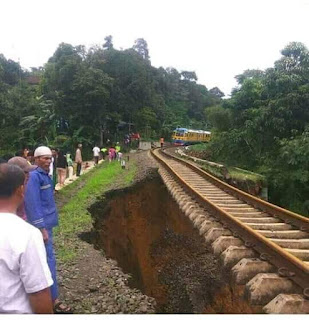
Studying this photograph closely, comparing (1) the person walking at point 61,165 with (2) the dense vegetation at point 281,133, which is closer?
(1) the person walking at point 61,165

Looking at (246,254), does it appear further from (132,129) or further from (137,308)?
Result: (132,129)

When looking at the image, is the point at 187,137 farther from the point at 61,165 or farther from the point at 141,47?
the point at 61,165

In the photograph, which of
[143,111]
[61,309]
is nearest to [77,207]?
[61,309]

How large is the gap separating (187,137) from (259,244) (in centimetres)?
3814

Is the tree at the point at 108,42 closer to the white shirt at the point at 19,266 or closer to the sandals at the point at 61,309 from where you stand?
the sandals at the point at 61,309

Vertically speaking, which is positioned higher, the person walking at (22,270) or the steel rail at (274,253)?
the person walking at (22,270)

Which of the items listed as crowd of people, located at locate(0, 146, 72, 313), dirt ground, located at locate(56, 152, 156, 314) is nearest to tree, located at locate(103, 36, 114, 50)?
dirt ground, located at locate(56, 152, 156, 314)

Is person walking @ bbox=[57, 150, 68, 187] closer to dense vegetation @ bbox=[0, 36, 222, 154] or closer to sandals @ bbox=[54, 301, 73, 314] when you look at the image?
sandals @ bbox=[54, 301, 73, 314]

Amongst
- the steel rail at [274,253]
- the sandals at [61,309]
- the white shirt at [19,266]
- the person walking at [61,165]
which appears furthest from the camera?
the person walking at [61,165]

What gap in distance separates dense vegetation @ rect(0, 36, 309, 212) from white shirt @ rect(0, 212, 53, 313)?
13.4 metres

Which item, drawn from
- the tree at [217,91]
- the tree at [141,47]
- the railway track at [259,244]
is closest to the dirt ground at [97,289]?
the railway track at [259,244]

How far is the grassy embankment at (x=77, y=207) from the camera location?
6.64 meters

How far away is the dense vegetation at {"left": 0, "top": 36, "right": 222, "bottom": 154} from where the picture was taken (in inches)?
1211

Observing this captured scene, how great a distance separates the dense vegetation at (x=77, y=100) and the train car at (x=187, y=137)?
11.6 ft
